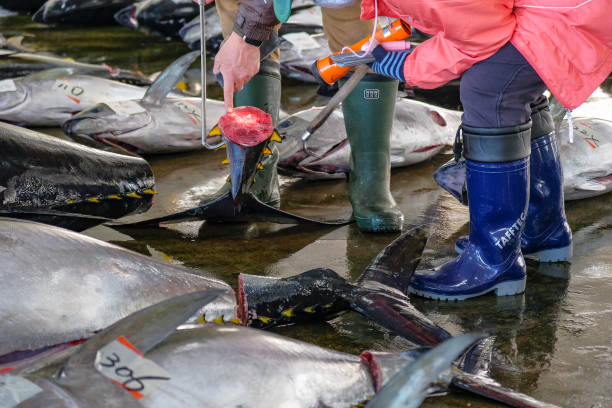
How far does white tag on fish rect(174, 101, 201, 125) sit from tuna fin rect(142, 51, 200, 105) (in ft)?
0.43

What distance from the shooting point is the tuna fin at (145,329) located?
1.65 m

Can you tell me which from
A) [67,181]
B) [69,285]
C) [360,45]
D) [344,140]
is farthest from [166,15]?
[69,285]

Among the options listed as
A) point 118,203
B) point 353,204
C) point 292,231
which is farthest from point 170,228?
point 353,204

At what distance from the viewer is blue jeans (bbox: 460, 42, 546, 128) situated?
8.31 feet

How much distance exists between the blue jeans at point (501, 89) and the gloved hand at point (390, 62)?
0.22 metres

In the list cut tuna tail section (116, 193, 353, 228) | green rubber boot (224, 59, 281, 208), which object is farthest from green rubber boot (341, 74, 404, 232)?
green rubber boot (224, 59, 281, 208)

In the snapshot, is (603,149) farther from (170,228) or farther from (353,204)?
(170,228)

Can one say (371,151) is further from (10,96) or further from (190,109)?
(10,96)

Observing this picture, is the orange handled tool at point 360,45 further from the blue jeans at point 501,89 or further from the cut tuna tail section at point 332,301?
the cut tuna tail section at point 332,301

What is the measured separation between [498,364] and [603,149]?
2033mm

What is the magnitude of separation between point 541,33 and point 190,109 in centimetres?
281

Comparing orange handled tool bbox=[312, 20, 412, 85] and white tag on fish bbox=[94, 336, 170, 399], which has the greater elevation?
orange handled tool bbox=[312, 20, 412, 85]

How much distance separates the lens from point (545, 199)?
3053 millimetres

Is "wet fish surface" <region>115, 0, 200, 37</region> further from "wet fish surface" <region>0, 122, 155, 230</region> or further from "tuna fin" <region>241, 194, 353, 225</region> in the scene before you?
"tuna fin" <region>241, 194, 353, 225</region>
